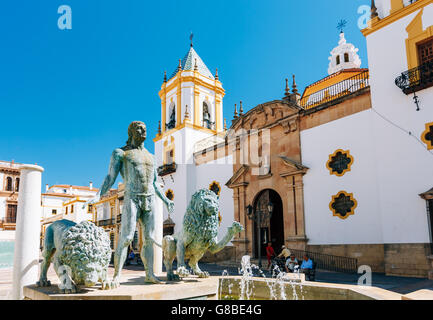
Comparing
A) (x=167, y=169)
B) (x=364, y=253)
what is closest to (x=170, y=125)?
(x=167, y=169)

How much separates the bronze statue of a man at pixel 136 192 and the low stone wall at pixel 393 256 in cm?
915

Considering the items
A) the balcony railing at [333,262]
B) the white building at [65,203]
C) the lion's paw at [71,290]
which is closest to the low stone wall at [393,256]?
the balcony railing at [333,262]

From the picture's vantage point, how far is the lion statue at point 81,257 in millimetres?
3354

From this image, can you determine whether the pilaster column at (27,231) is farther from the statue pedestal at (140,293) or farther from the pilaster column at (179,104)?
the pilaster column at (179,104)

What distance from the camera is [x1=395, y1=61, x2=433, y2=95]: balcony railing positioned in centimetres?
1047

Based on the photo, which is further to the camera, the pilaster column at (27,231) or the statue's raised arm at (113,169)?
the pilaster column at (27,231)

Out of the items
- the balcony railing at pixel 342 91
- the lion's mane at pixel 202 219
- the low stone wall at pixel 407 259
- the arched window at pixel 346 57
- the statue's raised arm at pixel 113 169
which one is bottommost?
the low stone wall at pixel 407 259

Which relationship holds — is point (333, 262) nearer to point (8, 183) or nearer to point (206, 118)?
point (206, 118)

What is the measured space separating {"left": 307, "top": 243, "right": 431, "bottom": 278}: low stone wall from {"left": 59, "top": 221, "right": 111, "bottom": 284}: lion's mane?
32.6ft

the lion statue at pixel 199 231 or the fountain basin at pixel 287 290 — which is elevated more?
the lion statue at pixel 199 231

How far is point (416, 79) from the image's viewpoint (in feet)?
35.4

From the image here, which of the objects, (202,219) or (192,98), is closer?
(202,219)

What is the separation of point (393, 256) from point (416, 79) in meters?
5.81

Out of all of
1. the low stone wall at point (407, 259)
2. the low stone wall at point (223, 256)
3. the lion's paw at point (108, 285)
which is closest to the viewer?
the lion's paw at point (108, 285)
